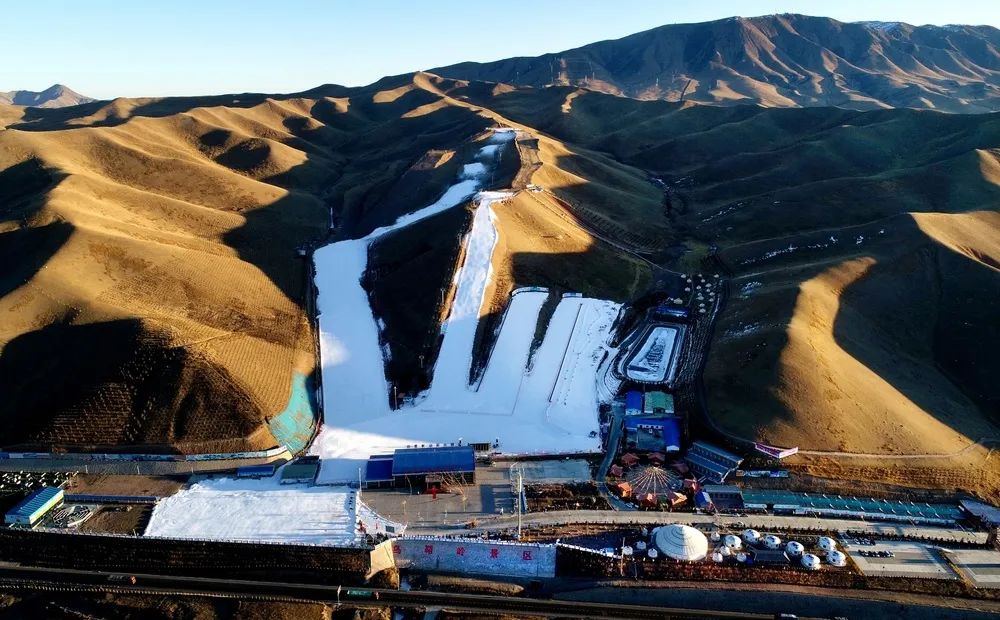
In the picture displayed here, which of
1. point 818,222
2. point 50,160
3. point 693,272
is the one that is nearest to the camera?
point 693,272

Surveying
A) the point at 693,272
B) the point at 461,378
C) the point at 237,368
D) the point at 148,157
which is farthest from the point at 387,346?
the point at 148,157

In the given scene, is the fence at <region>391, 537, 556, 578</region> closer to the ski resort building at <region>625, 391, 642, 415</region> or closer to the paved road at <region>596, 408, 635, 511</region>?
the paved road at <region>596, 408, 635, 511</region>

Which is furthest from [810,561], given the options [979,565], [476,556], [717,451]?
[476,556]

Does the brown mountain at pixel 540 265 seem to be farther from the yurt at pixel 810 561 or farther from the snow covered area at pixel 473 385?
the yurt at pixel 810 561

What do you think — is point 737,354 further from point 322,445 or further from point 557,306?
point 322,445

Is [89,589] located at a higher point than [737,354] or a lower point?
lower

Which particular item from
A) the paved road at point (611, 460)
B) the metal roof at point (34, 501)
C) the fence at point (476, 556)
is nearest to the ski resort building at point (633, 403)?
the paved road at point (611, 460)

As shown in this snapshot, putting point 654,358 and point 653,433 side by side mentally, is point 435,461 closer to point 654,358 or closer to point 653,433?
point 653,433
